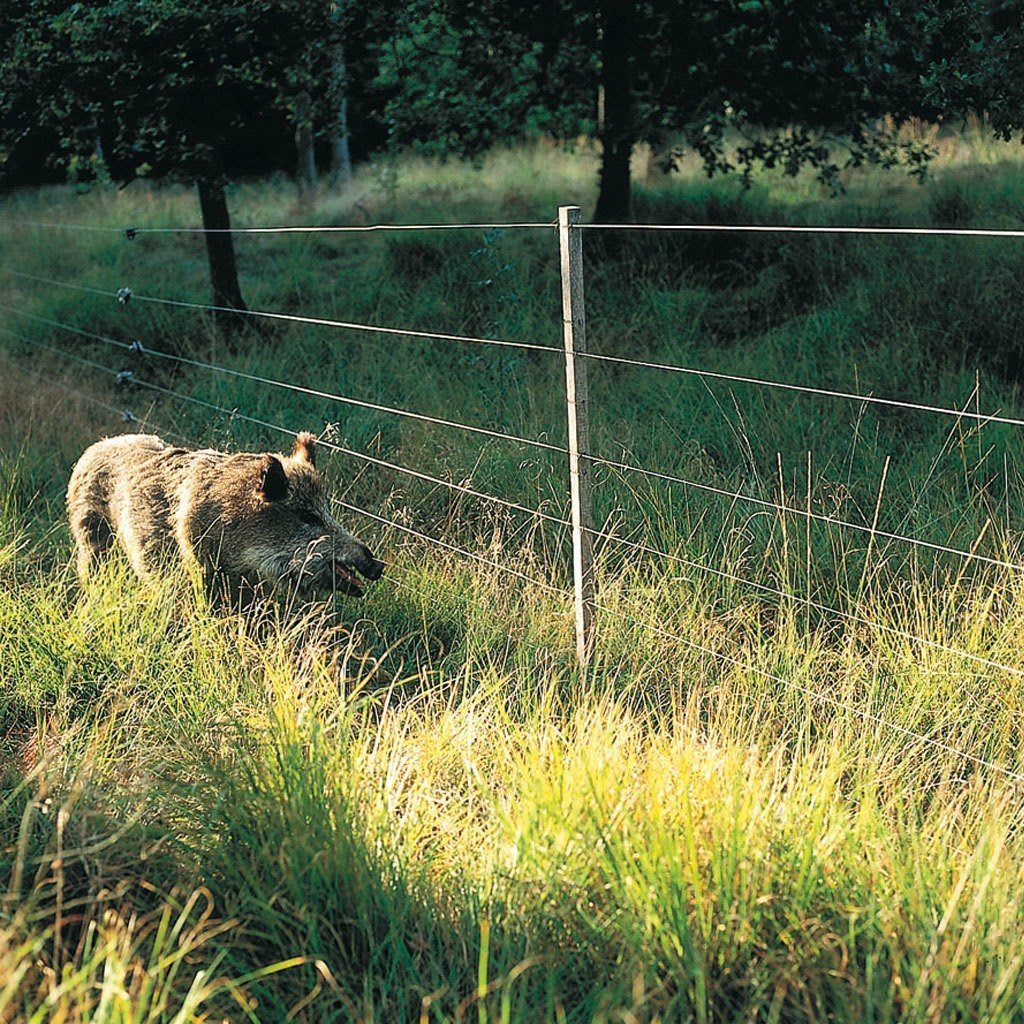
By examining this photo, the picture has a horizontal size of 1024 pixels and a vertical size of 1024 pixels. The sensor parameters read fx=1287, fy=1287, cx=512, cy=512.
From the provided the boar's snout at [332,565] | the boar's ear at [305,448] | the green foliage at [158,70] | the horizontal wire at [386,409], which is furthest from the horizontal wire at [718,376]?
the green foliage at [158,70]

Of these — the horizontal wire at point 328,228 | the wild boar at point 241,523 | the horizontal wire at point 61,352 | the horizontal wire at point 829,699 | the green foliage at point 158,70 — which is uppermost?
the green foliage at point 158,70

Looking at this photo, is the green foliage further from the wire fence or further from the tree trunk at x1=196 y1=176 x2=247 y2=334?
→ the wire fence

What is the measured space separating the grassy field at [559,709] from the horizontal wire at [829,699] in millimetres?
32

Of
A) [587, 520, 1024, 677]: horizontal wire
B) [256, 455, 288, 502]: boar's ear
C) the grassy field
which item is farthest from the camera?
[256, 455, 288, 502]: boar's ear

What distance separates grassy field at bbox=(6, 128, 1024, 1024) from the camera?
285 centimetres

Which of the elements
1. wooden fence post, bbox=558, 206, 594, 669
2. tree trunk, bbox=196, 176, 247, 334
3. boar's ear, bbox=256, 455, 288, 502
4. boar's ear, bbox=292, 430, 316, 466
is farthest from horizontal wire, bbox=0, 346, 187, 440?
wooden fence post, bbox=558, 206, 594, 669

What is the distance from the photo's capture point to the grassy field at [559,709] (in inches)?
112

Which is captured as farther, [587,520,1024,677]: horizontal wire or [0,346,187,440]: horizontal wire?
[0,346,187,440]: horizontal wire

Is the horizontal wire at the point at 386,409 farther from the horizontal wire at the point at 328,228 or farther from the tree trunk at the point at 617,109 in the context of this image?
the tree trunk at the point at 617,109

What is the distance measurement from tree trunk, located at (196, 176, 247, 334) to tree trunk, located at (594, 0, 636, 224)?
136 inches

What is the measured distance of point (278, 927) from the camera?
3.12 meters

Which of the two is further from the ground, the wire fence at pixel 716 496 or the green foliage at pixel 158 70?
the green foliage at pixel 158 70

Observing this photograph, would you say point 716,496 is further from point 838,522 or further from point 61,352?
point 61,352

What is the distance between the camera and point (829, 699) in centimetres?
397
